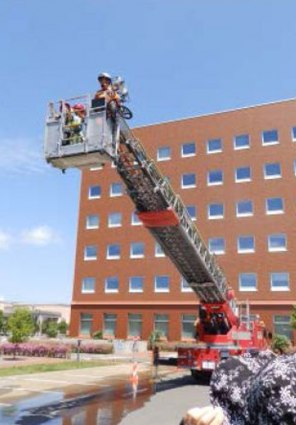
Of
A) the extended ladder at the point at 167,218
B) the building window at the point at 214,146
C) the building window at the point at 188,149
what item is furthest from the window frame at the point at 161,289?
the extended ladder at the point at 167,218

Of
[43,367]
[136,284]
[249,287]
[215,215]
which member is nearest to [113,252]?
[136,284]

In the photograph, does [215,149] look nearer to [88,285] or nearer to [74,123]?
[88,285]

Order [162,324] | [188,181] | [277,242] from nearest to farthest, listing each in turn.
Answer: [277,242]
[162,324]
[188,181]

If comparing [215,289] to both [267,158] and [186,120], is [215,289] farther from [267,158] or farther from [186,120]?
[186,120]

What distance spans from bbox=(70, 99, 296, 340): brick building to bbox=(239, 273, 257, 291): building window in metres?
0.08

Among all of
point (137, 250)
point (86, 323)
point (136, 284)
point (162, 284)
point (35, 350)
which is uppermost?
point (137, 250)

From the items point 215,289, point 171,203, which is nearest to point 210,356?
point 215,289

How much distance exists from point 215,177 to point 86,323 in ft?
56.8

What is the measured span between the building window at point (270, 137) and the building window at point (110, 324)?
19423 millimetres

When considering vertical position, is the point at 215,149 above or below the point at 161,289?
above

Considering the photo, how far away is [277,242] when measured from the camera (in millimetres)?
38531

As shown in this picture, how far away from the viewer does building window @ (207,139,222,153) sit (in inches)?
1682

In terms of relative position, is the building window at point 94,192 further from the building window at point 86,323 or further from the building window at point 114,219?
the building window at point 86,323

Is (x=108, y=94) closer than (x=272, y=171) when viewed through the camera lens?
Yes
